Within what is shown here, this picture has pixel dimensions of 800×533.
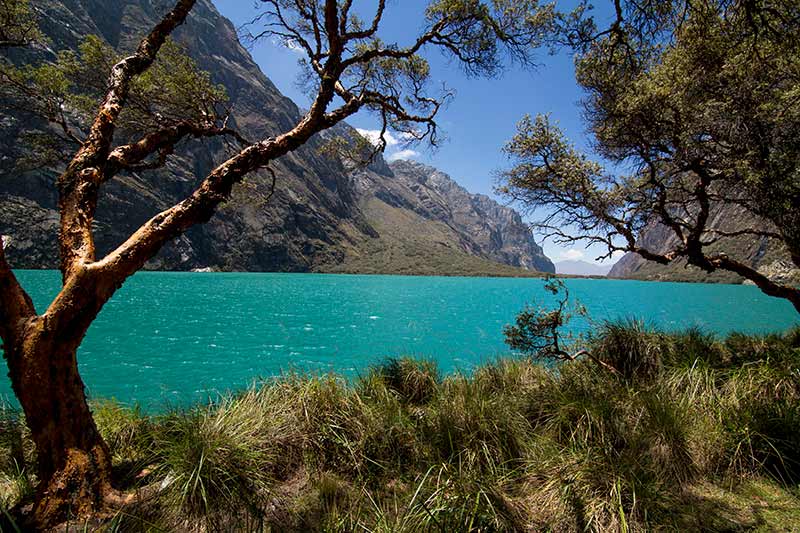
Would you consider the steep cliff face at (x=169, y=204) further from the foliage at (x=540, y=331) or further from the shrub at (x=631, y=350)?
the shrub at (x=631, y=350)

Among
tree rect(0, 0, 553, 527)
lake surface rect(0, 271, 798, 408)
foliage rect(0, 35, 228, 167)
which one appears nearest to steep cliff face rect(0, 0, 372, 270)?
lake surface rect(0, 271, 798, 408)

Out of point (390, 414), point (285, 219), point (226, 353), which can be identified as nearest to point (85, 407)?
point (390, 414)

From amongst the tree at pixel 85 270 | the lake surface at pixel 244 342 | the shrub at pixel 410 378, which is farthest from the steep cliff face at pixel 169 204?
the tree at pixel 85 270

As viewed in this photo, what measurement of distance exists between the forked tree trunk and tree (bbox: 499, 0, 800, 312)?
7479mm

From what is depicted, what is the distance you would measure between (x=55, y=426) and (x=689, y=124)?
9752 millimetres

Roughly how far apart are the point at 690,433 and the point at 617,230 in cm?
463

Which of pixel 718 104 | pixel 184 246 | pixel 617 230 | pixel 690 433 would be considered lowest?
pixel 184 246

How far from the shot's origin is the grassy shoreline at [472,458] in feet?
10.3

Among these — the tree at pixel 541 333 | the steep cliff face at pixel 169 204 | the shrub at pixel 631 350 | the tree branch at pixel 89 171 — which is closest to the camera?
the tree branch at pixel 89 171

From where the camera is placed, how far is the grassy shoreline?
3.15 meters

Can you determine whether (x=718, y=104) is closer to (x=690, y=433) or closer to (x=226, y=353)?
(x=690, y=433)

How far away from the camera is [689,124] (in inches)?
241

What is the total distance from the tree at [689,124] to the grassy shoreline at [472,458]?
3.01m

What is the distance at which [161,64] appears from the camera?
5.95 meters
